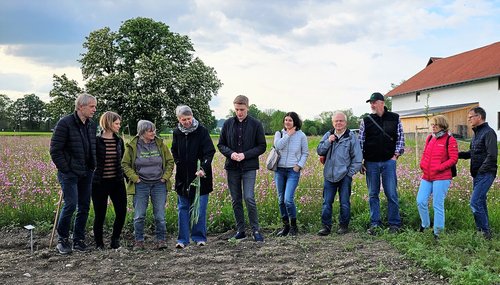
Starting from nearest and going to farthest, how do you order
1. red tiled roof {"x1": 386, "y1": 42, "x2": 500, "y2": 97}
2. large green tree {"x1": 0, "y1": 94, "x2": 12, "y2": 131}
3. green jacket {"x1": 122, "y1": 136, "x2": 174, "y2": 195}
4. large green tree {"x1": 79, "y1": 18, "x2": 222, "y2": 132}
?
green jacket {"x1": 122, "y1": 136, "x2": 174, "y2": 195} < large green tree {"x1": 79, "y1": 18, "x2": 222, "y2": 132} < red tiled roof {"x1": 386, "y1": 42, "x2": 500, "y2": 97} < large green tree {"x1": 0, "y1": 94, "x2": 12, "y2": 131}

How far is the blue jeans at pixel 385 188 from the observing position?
660 cm

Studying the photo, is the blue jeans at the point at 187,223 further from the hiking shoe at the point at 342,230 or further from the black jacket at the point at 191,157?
the hiking shoe at the point at 342,230

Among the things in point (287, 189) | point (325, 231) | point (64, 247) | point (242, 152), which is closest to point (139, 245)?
point (64, 247)

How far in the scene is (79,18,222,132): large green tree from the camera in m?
30.4

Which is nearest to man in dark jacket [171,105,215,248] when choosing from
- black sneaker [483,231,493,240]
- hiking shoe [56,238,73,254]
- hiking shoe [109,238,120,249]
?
hiking shoe [109,238,120,249]

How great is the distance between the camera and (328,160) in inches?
265

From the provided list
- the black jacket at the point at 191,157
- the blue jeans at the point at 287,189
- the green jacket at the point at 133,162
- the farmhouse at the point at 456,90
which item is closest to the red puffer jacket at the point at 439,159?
the blue jeans at the point at 287,189

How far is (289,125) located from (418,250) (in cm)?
249

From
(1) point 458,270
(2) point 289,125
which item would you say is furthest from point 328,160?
(1) point 458,270

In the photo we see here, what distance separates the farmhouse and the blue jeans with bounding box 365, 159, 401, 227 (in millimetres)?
28171

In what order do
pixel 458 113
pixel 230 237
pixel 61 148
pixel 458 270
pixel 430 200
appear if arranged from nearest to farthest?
pixel 458 270
pixel 61 148
pixel 230 237
pixel 430 200
pixel 458 113

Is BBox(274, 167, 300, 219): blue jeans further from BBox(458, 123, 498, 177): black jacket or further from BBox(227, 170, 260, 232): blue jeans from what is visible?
BBox(458, 123, 498, 177): black jacket

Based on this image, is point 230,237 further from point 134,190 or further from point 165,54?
point 165,54

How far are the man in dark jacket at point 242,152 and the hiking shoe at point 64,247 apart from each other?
2.17 m
